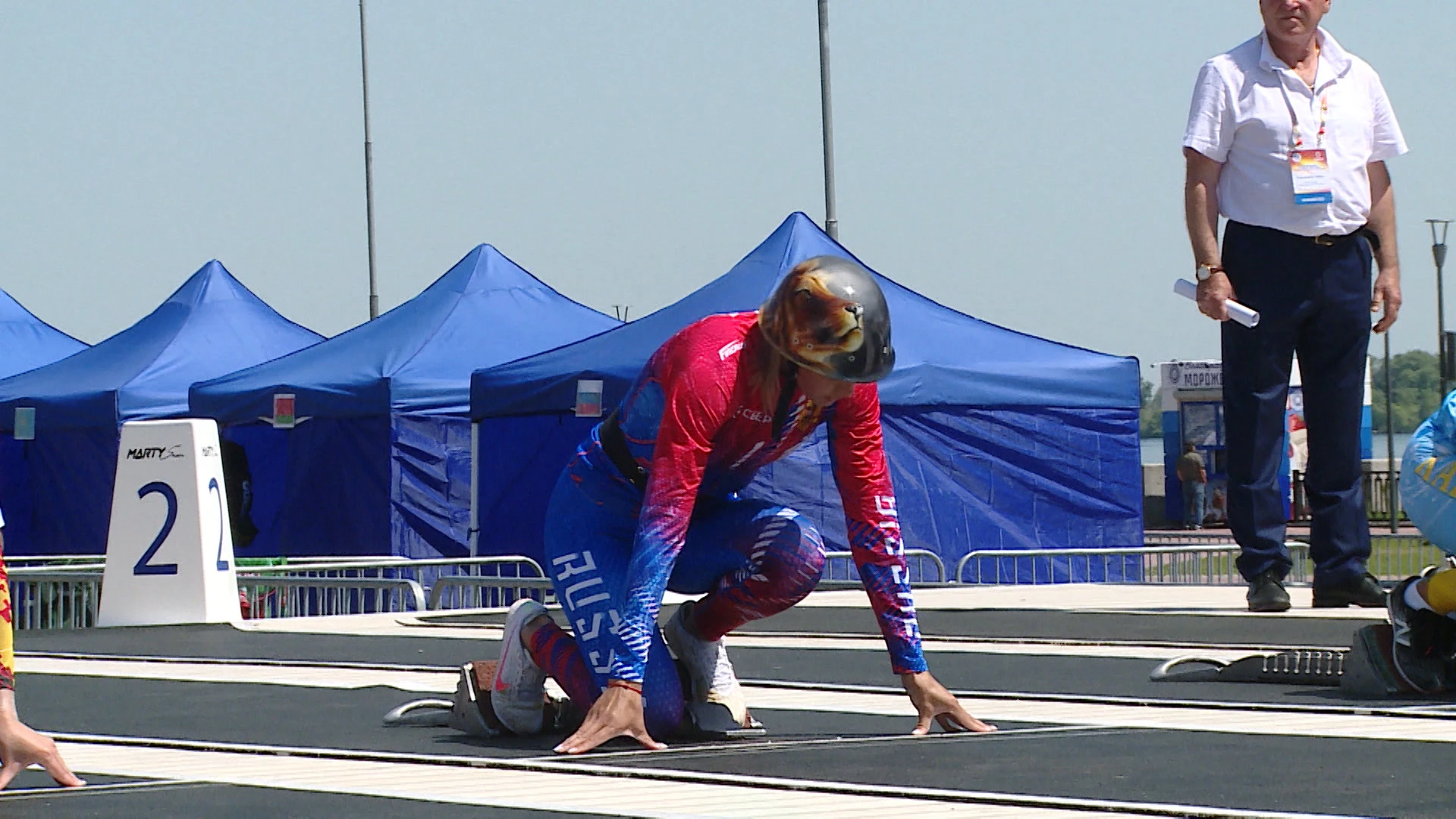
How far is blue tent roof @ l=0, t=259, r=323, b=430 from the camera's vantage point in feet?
85.0

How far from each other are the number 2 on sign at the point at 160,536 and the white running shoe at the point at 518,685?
20.9ft

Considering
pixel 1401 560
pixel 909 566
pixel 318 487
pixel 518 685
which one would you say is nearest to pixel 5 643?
pixel 518 685

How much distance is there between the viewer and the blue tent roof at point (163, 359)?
25906 mm

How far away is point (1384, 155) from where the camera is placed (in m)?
9.05

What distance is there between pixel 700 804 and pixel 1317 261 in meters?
5.27

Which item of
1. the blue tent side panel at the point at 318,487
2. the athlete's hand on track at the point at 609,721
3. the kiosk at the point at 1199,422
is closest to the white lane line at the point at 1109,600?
the athlete's hand on track at the point at 609,721

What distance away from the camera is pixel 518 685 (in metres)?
6.00

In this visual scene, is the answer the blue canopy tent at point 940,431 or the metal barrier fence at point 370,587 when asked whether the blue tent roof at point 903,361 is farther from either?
the metal barrier fence at point 370,587

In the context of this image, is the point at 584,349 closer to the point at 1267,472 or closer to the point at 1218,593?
the point at 1218,593

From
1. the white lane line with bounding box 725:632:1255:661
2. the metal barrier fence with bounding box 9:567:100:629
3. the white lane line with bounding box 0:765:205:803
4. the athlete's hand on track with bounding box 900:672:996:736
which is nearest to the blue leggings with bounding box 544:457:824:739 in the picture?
the athlete's hand on track with bounding box 900:672:996:736

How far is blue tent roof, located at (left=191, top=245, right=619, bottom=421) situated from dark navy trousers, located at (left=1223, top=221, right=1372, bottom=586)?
15.2 meters

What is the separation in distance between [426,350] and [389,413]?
3.86 ft

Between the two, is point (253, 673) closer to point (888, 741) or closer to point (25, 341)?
point (888, 741)

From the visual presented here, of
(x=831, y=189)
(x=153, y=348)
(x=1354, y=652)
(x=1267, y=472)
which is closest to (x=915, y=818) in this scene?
(x=1354, y=652)
